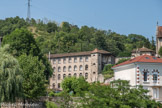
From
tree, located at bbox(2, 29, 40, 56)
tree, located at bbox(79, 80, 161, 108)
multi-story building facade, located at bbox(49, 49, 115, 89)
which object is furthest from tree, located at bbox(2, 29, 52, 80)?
multi-story building facade, located at bbox(49, 49, 115, 89)

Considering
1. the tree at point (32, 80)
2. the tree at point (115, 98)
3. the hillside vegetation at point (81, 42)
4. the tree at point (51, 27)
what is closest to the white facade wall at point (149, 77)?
the tree at point (115, 98)

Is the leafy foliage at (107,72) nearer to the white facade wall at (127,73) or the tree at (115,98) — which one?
the white facade wall at (127,73)

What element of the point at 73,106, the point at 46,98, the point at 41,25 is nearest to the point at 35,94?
the point at 46,98

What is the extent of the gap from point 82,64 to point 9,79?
57.9 m

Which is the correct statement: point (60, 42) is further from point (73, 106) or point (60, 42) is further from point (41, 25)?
point (73, 106)

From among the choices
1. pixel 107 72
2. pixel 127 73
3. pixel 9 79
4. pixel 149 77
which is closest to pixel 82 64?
pixel 107 72

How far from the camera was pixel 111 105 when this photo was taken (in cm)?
2977

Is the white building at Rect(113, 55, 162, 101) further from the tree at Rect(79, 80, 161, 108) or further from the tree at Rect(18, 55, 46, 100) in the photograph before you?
the tree at Rect(18, 55, 46, 100)

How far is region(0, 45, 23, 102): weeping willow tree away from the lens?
34.1 metres

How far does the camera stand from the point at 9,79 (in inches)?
1366

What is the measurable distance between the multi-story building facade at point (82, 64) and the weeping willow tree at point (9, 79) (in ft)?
170

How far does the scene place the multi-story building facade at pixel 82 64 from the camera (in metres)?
88.7

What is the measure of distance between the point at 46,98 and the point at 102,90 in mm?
12596

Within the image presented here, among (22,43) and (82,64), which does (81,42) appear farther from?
(22,43)
